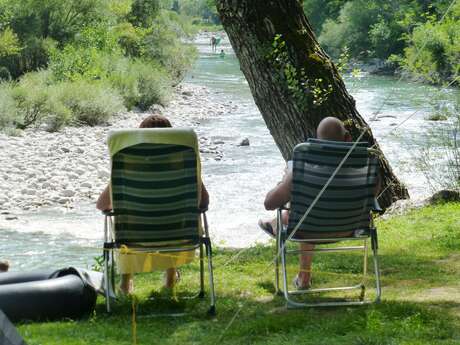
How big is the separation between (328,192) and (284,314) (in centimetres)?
77

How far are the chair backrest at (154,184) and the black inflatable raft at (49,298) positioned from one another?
0.37 meters

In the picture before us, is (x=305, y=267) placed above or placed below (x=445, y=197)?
above

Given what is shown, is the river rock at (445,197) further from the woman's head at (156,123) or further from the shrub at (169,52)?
the shrub at (169,52)

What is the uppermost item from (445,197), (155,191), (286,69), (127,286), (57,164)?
(286,69)

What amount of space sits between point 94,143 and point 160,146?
2090cm

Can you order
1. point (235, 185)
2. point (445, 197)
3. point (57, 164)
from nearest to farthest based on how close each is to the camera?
1. point (445, 197)
2. point (235, 185)
3. point (57, 164)

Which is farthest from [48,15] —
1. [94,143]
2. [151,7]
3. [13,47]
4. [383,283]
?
[383,283]

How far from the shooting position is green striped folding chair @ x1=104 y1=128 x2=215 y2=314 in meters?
5.05

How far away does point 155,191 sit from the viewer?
512 centimetres

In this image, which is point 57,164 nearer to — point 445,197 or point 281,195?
point 445,197

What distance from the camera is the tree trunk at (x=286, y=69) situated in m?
8.70

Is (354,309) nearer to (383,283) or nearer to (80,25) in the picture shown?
(383,283)

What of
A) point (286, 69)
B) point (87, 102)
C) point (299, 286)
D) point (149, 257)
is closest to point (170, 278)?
point (149, 257)

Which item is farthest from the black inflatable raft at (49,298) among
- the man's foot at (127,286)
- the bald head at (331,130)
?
the bald head at (331,130)
